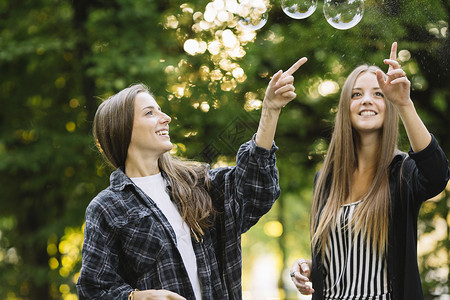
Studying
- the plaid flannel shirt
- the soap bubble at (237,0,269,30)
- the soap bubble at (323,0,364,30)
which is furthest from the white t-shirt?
the soap bubble at (323,0,364,30)

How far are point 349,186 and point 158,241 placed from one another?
0.79m

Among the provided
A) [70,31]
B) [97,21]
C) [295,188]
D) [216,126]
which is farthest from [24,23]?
[295,188]

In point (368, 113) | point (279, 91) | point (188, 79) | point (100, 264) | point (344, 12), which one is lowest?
point (100, 264)

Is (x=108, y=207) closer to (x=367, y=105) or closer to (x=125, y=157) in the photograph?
(x=125, y=157)

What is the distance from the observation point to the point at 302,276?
2.06 meters

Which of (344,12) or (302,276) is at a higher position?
(344,12)

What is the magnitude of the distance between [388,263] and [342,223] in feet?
0.72

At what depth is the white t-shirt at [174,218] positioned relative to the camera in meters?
1.87

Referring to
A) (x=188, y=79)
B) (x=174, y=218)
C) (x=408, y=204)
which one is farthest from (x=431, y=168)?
(x=188, y=79)

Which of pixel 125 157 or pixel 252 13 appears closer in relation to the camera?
pixel 125 157

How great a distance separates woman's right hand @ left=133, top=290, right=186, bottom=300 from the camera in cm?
171

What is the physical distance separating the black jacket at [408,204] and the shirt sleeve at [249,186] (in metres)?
0.40

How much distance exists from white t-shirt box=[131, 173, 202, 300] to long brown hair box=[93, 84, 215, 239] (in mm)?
27

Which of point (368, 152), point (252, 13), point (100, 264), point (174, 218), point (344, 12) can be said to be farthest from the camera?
point (252, 13)
